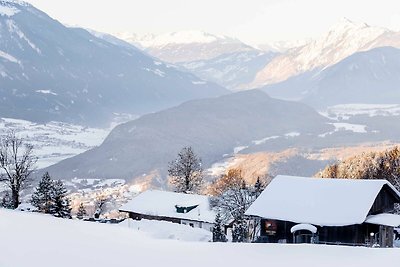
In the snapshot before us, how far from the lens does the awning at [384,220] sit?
32.2 meters

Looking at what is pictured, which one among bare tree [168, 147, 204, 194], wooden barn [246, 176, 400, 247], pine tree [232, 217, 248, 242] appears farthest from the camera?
bare tree [168, 147, 204, 194]

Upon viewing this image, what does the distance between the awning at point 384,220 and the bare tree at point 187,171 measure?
96.8 feet

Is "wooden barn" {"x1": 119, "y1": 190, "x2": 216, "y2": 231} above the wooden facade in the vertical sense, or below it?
above

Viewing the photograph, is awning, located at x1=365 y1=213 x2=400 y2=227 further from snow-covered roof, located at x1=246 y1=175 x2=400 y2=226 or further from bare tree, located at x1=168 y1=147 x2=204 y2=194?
bare tree, located at x1=168 y1=147 x2=204 y2=194

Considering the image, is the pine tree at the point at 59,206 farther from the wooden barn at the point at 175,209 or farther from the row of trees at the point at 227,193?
the row of trees at the point at 227,193

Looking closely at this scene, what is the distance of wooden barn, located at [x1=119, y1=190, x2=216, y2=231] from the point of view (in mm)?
60156

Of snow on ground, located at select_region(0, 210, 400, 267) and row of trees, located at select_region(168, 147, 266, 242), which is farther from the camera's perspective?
row of trees, located at select_region(168, 147, 266, 242)

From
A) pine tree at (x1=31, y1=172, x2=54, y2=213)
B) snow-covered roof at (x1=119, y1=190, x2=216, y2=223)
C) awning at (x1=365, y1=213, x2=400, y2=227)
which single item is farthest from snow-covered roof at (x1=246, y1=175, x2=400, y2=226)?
pine tree at (x1=31, y1=172, x2=54, y2=213)

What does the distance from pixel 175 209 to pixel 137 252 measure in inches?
2005

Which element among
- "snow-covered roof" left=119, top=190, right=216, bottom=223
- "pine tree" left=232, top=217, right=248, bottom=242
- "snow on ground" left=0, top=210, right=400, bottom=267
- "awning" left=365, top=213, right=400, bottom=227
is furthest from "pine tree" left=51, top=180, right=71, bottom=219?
"snow on ground" left=0, top=210, right=400, bottom=267

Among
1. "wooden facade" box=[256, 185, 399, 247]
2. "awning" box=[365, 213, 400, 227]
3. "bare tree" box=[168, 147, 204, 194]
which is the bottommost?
"wooden facade" box=[256, 185, 399, 247]

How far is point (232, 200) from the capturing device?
50406 mm

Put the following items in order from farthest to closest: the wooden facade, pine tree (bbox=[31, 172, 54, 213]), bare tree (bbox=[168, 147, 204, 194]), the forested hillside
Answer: bare tree (bbox=[168, 147, 204, 194])
the forested hillside
pine tree (bbox=[31, 172, 54, 213])
the wooden facade

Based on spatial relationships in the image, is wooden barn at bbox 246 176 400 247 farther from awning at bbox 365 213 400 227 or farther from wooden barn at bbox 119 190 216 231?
wooden barn at bbox 119 190 216 231
